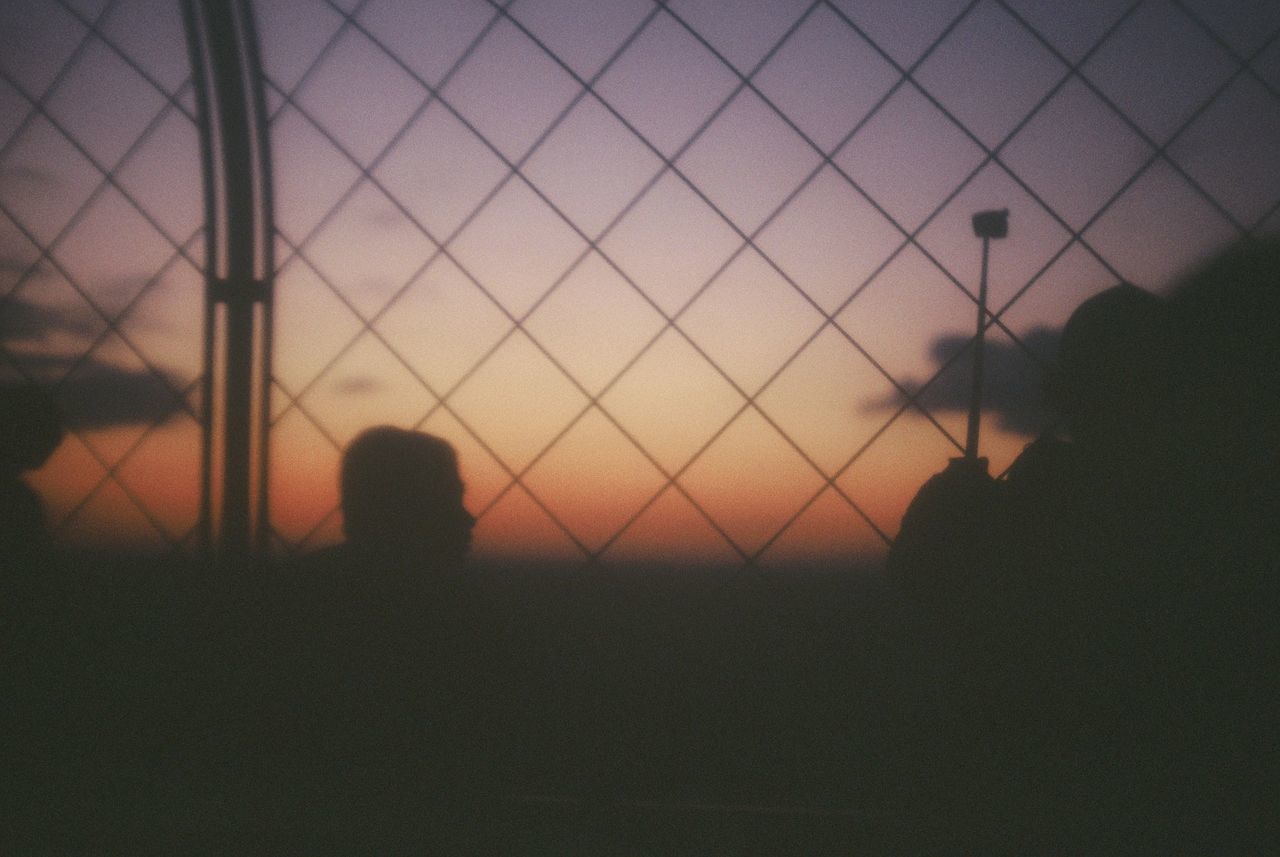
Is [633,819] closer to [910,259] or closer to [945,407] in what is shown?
[945,407]

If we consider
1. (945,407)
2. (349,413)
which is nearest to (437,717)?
(349,413)

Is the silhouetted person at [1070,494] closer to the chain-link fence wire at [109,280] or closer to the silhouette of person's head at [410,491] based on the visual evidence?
the silhouette of person's head at [410,491]

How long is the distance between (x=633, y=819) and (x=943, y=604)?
23.5 inches

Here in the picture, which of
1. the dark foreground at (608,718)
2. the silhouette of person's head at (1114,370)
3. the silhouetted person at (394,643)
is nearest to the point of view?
the dark foreground at (608,718)

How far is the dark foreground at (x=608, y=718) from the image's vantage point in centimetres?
126

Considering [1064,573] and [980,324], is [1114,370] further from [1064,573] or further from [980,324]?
[1064,573]

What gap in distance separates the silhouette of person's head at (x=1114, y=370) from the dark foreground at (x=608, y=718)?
0.98 feet

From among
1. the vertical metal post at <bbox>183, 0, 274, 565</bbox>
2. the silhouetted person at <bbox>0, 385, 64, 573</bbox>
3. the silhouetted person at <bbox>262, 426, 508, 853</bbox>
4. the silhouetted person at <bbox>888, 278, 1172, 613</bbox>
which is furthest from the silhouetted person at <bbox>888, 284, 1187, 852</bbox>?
the silhouetted person at <bbox>0, 385, 64, 573</bbox>

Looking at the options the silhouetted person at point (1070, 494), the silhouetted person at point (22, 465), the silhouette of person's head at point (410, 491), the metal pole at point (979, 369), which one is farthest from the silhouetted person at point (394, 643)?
the metal pole at point (979, 369)

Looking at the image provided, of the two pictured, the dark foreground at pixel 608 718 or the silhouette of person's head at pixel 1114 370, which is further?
the silhouette of person's head at pixel 1114 370

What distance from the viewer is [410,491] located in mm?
1518

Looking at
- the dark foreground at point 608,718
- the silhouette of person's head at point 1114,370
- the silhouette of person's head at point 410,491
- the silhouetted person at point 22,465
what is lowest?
the dark foreground at point 608,718

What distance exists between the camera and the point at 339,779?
1.48 m

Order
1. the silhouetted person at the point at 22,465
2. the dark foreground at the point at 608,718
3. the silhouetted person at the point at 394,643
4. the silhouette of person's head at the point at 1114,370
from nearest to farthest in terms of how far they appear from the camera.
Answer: the dark foreground at the point at 608,718
the silhouette of person's head at the point at 1114,370
the silhouetted person at the point at 394,643
the silhouetted person at the point at 22,465
